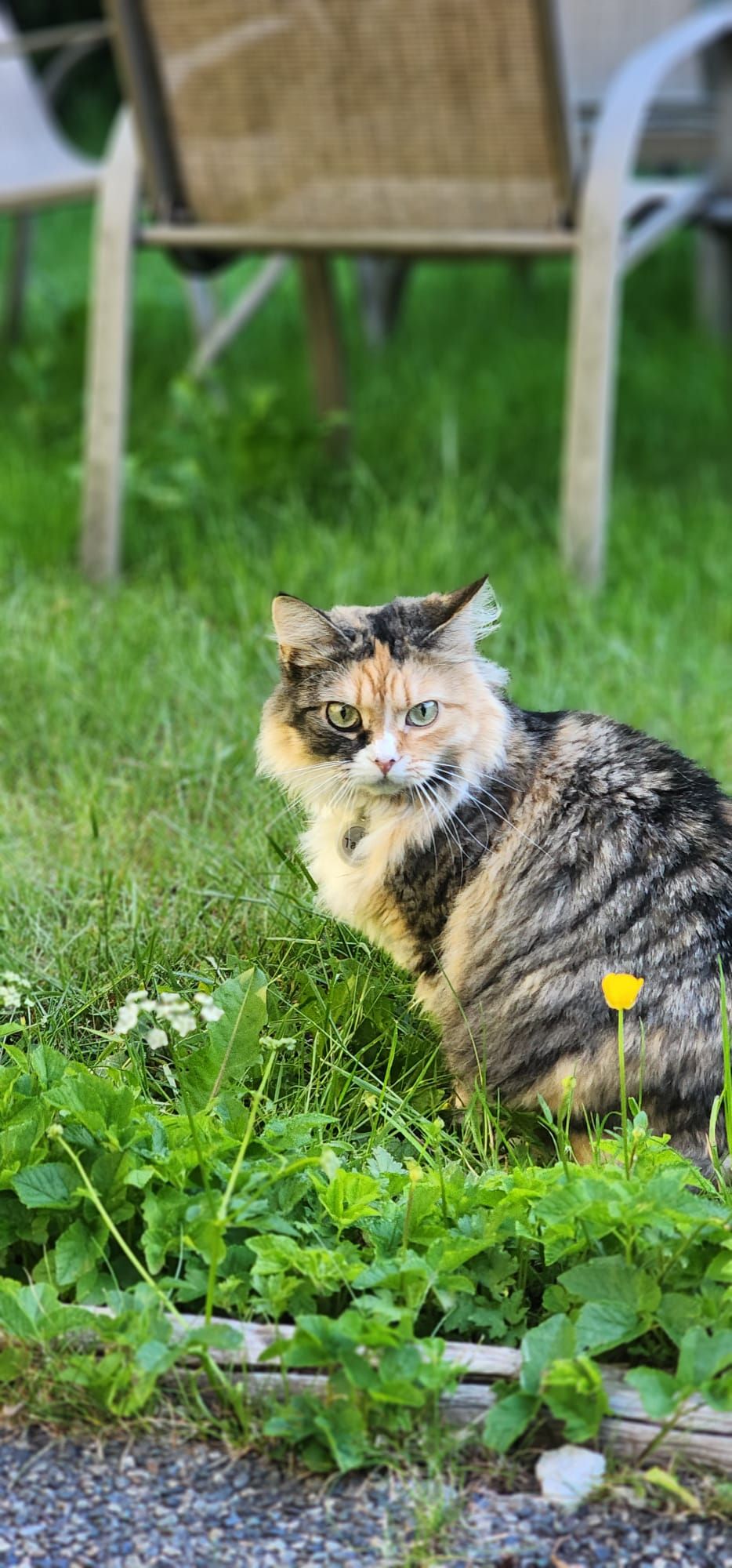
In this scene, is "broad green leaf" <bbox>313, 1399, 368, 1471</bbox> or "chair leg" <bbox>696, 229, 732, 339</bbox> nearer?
"broad green leaf" <bbox>313, 1399, 368, 1471</bbox>

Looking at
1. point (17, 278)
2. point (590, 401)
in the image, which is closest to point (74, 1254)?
point (590, 401)

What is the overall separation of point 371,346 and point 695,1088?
4807 mm

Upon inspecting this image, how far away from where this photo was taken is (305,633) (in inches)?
85.2

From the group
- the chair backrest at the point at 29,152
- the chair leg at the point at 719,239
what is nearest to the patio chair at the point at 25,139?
the chair backrest at the point at 29,152

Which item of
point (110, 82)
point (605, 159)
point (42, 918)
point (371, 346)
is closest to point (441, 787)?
point (42, 918)

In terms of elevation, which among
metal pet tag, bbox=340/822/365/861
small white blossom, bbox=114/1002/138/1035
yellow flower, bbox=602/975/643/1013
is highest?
small white blossom, bbox=114/1002/138/1035

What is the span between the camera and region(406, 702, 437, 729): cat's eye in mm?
2113

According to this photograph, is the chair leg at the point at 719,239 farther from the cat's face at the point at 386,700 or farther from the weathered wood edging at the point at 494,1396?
the weathered wood edging at the point at 494,1396

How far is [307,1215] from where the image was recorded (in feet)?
5.98

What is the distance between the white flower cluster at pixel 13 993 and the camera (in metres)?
1.90

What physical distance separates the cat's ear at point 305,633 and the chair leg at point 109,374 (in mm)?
1860

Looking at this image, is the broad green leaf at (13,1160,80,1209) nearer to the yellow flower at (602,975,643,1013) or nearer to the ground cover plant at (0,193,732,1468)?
the ground cover plant at (0,193,732,1468)

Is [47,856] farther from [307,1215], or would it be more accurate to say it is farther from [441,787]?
[307,1215]

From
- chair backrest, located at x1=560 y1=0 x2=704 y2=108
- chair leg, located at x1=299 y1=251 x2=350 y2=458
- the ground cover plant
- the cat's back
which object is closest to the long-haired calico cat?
the cat's back
